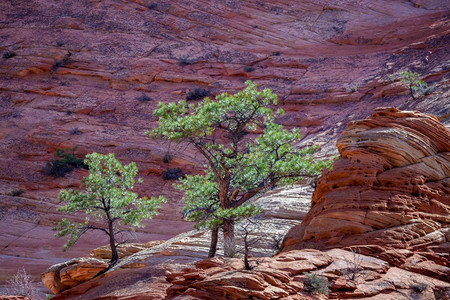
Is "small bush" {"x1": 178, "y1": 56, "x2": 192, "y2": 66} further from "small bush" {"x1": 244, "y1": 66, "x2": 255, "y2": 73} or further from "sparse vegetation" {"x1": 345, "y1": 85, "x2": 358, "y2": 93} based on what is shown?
"sparse vegetation" {"x1": 345, "y1": 85, "x2": 358, "y2": 93}

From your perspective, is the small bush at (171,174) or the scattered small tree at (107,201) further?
the small bush at (171,174)

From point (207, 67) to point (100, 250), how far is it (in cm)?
2157

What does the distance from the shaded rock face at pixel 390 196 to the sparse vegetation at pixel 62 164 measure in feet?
58.2

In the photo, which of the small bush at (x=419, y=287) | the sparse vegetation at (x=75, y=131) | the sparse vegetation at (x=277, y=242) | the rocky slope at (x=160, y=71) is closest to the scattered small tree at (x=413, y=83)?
the rocky slope at (x=160, y=71)

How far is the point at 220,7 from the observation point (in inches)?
1507

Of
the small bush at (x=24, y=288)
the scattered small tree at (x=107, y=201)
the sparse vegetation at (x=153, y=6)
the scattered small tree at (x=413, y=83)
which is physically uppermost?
the sparse vegetation at (x=153, y=6)

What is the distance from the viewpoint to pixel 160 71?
33688 mm

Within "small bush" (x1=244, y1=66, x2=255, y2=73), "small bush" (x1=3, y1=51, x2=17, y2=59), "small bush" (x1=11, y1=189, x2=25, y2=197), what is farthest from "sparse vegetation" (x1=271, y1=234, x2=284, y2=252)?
"small bush" (x1=3, y1=51, x2=17, y2=59)

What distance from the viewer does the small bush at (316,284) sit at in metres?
7.87

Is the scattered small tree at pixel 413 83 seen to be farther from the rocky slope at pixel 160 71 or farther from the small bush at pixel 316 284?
the small bush at pixel 316 284

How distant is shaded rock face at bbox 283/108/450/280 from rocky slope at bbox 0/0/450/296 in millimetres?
10000

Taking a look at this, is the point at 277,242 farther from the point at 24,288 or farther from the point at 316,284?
the point at 24,288

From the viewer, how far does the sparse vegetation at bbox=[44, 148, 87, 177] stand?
84.8 feet

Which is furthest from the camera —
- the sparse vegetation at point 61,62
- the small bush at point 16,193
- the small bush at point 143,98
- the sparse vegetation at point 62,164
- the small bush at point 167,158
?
the sparse vegetation at point 61,62
